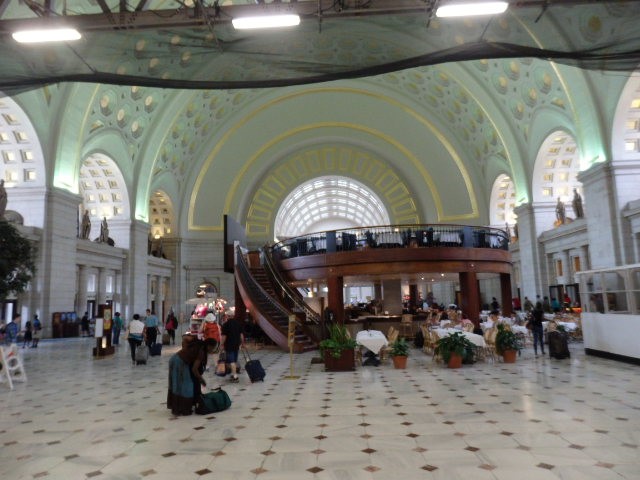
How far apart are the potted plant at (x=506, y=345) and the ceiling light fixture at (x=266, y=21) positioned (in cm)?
952

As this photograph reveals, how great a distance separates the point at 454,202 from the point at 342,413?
87.5 ft

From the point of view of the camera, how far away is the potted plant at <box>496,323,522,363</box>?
11.3m

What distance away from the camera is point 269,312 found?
1647 cm

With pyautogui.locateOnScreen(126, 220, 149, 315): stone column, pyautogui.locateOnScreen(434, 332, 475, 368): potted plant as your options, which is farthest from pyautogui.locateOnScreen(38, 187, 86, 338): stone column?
pyautogui.locateOnScreen(434, 332, 475, 368): potted plant

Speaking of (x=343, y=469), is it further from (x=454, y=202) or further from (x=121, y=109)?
(x=454, y=202)

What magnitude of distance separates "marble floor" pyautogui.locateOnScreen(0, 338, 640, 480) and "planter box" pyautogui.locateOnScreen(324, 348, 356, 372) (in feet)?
2.51

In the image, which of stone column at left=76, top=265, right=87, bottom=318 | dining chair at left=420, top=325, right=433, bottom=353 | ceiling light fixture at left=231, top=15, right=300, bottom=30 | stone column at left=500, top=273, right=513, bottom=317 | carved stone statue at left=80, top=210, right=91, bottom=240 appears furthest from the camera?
carved stone statue at left=80, top=210, right=91, bottom=240

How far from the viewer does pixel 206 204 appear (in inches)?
1302

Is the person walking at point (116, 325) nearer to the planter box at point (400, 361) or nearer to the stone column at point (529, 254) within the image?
the planter box at point (400, 361)

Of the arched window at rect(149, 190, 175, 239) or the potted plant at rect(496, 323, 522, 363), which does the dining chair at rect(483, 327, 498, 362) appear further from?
the arched window at rect(149, 190, 175, 239)

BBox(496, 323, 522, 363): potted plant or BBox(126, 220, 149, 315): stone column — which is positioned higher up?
BBox(126, 220, 149, 315): stone column

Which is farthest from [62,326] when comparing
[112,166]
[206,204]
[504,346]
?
[504,346]

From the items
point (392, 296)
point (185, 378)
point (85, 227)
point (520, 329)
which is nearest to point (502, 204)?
point (392, 296)

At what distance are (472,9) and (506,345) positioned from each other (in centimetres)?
894
